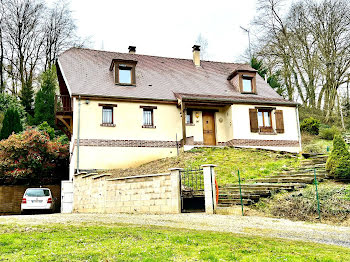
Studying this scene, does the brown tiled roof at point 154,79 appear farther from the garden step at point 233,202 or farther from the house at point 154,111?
the garden step at point 233,202

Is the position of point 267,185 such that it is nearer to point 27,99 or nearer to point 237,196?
point 237,196

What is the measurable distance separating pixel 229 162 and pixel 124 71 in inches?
352

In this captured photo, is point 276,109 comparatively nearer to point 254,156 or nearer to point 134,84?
point 254,156

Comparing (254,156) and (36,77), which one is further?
(36,77)

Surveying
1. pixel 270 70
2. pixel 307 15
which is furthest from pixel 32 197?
pixel 307 15

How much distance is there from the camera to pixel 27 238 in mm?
7109

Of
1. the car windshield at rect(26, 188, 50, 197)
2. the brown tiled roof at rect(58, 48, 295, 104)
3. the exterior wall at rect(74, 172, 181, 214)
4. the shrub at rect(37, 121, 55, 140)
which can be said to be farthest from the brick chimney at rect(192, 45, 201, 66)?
the car windshield at rect(26, 188, 50, 197)

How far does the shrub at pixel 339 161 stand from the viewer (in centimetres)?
1256

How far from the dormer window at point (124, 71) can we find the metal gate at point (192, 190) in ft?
34.4

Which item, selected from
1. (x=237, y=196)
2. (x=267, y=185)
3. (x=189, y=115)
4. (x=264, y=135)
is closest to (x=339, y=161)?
(x=267, y=185)

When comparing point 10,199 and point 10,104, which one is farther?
point 10,104

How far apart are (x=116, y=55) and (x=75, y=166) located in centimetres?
934

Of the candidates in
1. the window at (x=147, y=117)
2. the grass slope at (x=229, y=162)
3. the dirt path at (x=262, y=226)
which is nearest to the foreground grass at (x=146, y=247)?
the dirt path at (x=262, y=226)

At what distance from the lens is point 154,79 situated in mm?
23781
